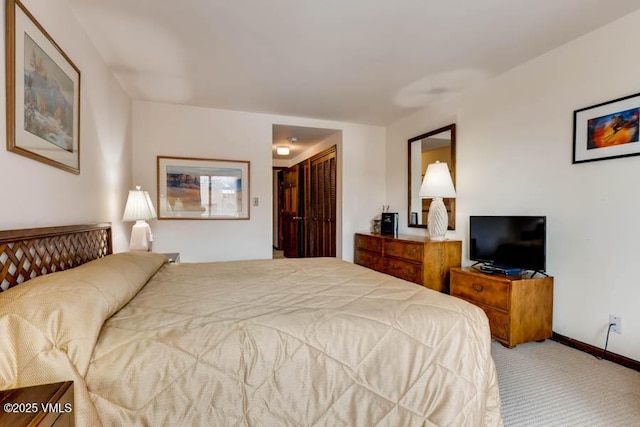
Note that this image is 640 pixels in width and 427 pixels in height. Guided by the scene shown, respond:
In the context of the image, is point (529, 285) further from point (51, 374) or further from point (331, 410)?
point (51, 374)

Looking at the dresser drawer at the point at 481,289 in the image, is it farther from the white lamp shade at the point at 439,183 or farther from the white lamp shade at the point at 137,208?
the white lamp shade at the point at 137,208

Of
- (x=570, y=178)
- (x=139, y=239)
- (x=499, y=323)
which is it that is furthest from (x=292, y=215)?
(x=570, y=178)

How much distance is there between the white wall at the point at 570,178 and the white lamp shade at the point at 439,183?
28 cm

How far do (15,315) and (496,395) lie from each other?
1.77 m

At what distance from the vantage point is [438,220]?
346 centimetres

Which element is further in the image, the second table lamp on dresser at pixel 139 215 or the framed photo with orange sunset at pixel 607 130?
the second table lamp on dresser at pixel 139 215

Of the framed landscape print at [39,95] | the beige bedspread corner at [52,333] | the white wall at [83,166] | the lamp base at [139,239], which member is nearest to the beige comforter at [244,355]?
the beige bedspread corner at [52,333]

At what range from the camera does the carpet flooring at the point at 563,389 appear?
165 cm

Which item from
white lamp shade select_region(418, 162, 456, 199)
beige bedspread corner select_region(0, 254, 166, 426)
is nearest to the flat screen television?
white lamp shade select_region(418, 162, 456, 199)

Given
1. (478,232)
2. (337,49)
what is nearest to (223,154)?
(337,49)

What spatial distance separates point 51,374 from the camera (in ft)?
2.84

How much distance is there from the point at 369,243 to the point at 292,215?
9.72 ft

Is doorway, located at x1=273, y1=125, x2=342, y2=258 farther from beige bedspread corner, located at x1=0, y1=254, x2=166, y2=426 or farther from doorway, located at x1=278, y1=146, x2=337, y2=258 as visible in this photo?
beige bedspread corner, located at x1=0, y1=254, x2=166, y2=426

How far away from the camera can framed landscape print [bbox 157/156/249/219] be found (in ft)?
12.8
